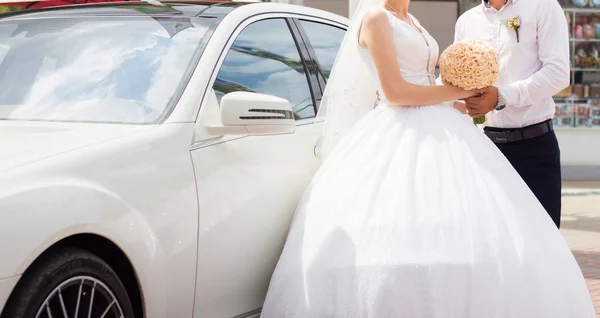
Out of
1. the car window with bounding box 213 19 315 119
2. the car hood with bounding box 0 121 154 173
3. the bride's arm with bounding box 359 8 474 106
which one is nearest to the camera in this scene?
the car hood with bounding box 0 121 154 173

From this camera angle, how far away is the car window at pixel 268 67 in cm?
456

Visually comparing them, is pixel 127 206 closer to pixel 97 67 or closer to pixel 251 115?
pixel 251 115

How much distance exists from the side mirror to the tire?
2.68 ft

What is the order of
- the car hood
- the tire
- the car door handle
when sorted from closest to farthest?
the tire
the car hood
the car door handle

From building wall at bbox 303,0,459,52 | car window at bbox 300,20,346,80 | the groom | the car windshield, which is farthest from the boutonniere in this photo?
building wall at bbox 303,0,459,52

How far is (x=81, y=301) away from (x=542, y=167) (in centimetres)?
258

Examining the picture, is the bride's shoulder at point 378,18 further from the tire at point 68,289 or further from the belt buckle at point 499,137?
the tire at point 68,289

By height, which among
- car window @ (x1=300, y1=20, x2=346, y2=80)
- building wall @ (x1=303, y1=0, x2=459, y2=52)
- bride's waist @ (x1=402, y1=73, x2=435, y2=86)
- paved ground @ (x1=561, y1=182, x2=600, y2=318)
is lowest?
paved ground @ (x1=561, y1=182, x2=600, y2=318)

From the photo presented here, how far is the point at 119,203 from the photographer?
3.58 m

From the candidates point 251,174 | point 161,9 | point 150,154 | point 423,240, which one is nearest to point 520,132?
point 423,240

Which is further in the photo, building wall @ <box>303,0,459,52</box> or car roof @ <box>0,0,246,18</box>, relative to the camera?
building wall @ <box>303,0,459,52</box>

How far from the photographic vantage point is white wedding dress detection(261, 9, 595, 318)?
14.0 feet

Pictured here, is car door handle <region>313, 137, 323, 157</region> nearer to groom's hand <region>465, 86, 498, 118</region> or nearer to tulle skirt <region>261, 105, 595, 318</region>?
tulle skirt <region>261, 105, 595, 318</region>

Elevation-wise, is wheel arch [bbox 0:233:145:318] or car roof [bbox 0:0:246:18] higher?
car roof [bbox 0:0:246:18]
